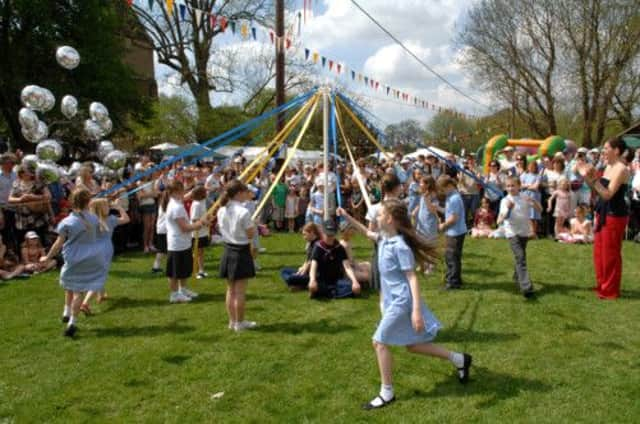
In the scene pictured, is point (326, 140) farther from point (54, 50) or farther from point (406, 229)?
point (54, 50)

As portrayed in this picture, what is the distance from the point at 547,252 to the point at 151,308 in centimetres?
661

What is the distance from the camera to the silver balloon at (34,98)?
816cm

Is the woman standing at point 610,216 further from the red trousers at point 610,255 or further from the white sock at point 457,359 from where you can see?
the white sock at point 457,359

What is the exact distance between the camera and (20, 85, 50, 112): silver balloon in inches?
321

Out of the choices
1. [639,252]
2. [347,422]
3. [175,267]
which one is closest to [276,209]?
[175,267]

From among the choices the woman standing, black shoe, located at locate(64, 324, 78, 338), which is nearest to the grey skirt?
black shoe, located at locate(64, 324, 78, 338)

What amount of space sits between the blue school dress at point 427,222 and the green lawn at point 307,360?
70 centimetres

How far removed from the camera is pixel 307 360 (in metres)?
4.34

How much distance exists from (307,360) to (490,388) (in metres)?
1.46

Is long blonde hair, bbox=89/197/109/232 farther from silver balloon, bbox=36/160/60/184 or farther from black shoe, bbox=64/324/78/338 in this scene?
silver balloon, bbox=36/160/60/184

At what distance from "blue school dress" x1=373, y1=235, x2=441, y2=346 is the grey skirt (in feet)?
5.91

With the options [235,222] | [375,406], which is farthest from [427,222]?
[375,406]

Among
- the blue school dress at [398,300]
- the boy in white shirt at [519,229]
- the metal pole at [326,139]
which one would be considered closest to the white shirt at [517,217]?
the boy in white shirt at [519,229]

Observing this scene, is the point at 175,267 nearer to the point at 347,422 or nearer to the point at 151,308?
the point at 151,308
